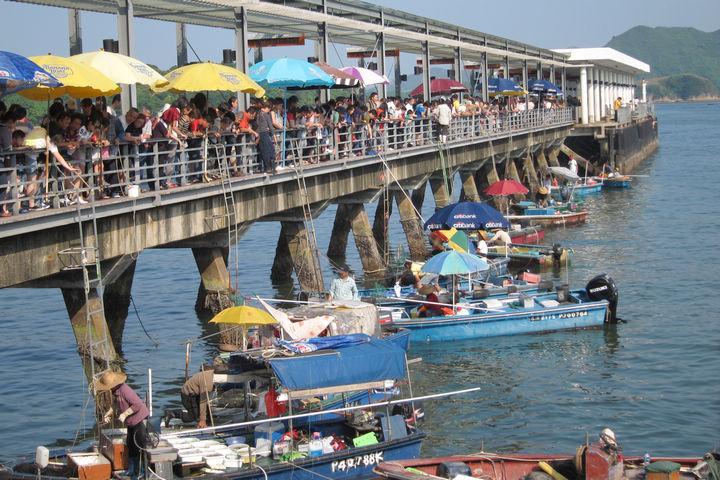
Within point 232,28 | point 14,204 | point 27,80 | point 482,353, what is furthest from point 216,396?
point 232,28

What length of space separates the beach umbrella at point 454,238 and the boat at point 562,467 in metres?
15.1

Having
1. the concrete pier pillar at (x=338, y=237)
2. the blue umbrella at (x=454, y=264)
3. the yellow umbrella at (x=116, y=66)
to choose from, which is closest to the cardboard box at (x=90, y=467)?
the yellow umbrella at (x=116, y=66)

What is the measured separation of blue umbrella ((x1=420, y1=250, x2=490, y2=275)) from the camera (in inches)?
1075

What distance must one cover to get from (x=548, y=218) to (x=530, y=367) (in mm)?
23802

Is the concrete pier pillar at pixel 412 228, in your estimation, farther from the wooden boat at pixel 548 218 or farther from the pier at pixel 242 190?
the wooden boat at pixel 548 218

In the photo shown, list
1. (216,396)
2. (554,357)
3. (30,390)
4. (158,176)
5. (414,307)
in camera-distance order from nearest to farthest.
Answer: (216,396), (158,176), (30,390), (554,357), (414,307)

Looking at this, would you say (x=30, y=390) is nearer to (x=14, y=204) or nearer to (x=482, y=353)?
(x=14, y=204)

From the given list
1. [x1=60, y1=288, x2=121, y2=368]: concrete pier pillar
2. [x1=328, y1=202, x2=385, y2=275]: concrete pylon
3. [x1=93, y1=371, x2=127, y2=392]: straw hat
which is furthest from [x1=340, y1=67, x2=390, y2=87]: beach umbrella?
[x1=93, y1=371, x2=127, y2=392]: straw hat

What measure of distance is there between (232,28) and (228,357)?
1731 centimetres

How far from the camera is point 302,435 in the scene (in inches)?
715

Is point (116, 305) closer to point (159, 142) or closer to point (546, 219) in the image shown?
point (159, 142)

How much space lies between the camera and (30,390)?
2542 cm

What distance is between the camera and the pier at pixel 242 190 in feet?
64.8

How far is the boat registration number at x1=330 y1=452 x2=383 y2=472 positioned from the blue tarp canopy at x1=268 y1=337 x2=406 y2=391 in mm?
1124
